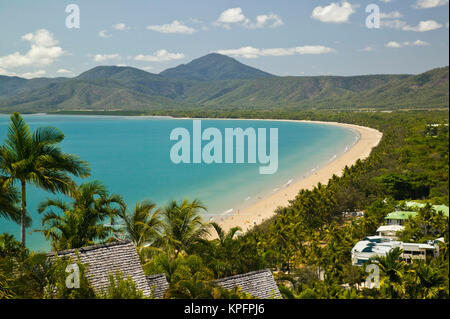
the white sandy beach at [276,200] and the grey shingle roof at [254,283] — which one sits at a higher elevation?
the grey shingle roof at [254,283]

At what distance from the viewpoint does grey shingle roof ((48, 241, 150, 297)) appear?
700 centimetres

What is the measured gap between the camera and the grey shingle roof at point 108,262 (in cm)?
700

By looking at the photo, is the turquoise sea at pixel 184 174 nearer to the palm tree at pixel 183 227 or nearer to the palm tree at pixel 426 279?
the palm tree at pixel 183 227

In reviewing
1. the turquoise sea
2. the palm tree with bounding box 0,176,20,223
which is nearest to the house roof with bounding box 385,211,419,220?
the turquoise sea

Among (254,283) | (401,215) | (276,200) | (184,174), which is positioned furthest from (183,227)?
(184,174)

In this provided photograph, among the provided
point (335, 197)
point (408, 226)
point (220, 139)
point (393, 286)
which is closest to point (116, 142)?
point (220, 139)

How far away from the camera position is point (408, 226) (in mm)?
23109

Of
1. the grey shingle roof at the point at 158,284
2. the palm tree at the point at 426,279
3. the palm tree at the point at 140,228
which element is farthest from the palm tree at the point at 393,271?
the grey shingle roof at the point at 158,284

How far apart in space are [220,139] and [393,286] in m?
97.6

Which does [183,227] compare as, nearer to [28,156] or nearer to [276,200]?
[28,156]

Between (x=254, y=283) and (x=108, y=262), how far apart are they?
2816 millimetres

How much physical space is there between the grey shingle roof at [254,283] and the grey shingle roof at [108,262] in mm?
1446
